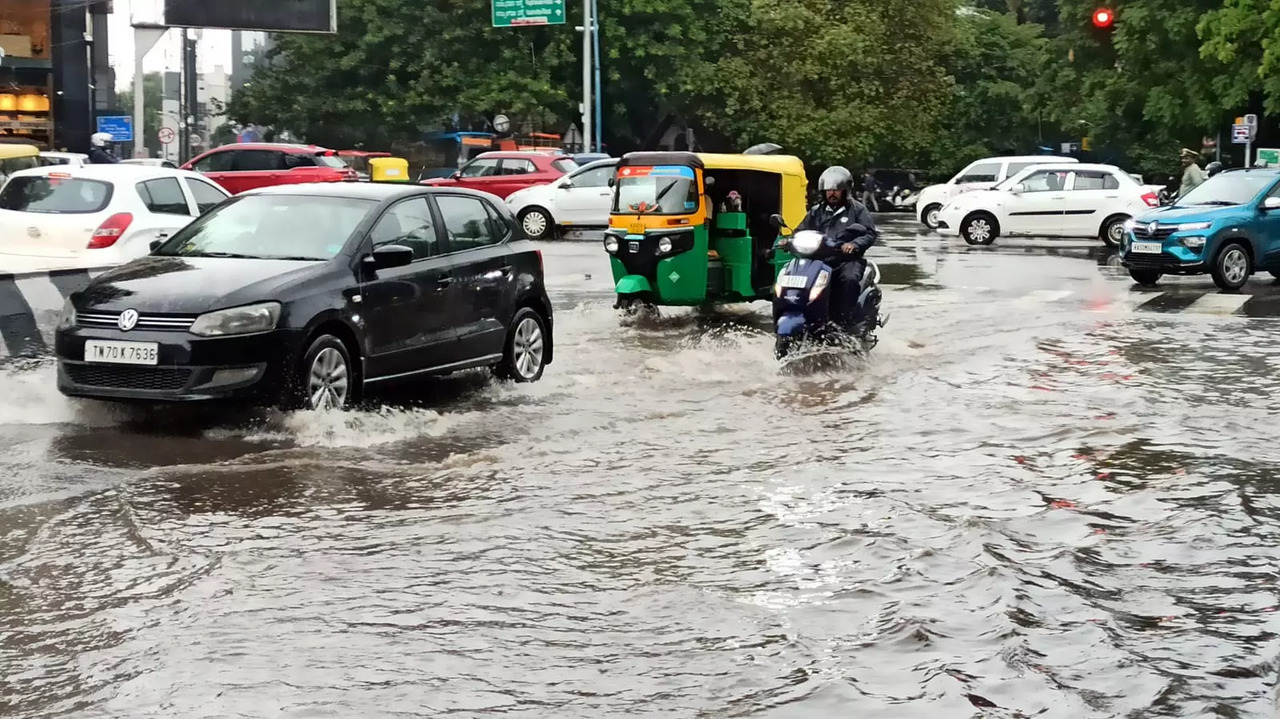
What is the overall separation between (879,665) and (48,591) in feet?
10.3

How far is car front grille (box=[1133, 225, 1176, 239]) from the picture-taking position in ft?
70.1

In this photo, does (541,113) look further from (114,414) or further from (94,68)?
(114,414)

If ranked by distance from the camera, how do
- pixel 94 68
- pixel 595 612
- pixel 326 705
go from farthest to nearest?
pixel 94 68, pixel 595 612, pixel 326 705

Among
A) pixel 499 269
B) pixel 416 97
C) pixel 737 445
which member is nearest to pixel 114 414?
pixel 499 269

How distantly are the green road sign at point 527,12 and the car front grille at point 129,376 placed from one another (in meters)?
37.9

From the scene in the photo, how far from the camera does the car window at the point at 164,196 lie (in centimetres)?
1591

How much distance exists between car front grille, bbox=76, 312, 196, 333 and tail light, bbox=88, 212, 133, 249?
232 inches

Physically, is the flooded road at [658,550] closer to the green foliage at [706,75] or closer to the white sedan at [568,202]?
the white sedan at [568,202]

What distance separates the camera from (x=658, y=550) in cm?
697

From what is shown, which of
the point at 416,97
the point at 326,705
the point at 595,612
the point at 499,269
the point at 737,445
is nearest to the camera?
the point at 326,705

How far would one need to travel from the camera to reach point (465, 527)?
7387mm

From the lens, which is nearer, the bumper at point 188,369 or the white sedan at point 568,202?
the bumper at point 188,369

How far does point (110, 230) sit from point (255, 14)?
82.5 feet

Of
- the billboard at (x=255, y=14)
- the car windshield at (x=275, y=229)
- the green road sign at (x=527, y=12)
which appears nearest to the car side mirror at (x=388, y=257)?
the car windshield at (x=275, y=229)
